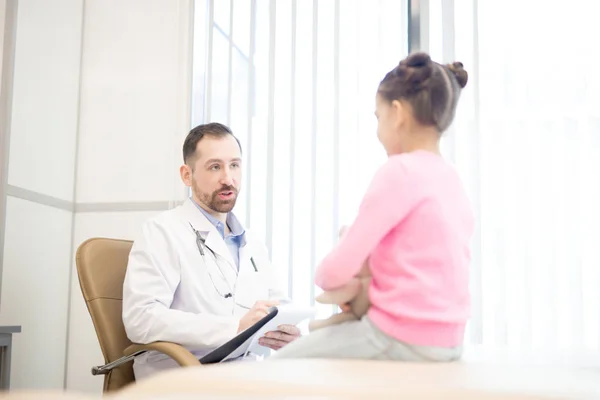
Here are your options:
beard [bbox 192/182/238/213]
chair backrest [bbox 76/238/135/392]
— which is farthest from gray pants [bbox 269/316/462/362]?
beard [bbox 192/182/238/213]

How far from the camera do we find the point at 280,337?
2258 mm

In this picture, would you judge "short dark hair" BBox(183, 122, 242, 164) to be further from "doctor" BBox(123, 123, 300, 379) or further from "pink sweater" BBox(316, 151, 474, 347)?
"pink sweater" BBox(316, 151, 474, 347)

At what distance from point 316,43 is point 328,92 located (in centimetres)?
23

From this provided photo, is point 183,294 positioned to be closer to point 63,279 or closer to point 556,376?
point 63,279

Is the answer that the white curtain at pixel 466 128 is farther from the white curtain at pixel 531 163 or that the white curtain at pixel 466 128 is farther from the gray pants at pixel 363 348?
the gray pants at pixel 363 348

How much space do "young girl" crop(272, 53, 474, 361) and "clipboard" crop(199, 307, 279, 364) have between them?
495 millimetres

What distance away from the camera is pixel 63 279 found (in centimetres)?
328

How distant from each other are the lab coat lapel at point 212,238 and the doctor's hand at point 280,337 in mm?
288

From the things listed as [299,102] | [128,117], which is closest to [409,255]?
[299,102]

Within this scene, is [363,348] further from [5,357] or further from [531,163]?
[531,163]

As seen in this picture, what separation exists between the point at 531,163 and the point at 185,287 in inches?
62.6

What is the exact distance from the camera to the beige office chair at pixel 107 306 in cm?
226

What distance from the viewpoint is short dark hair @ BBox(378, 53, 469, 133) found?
4.65 ft

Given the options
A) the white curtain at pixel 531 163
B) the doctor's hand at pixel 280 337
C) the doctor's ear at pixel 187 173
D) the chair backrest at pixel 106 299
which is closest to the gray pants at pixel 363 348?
the doctor's hand at pixel 280 337
